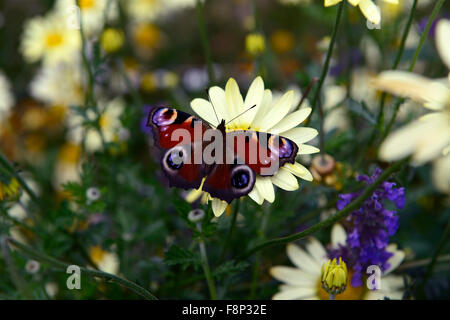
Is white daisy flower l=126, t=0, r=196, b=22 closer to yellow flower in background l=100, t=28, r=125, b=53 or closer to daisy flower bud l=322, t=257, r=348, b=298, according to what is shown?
yellow flower in background l=100, t=28, r=125, b=53

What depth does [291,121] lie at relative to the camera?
2.75ft

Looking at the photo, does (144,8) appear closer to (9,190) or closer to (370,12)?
(9,190)

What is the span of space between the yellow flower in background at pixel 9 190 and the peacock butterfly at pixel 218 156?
43 centimetres

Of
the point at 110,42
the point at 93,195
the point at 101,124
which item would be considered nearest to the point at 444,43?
the point at 93,195

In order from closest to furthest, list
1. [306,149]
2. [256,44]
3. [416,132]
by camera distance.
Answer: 1. [416,132]
2. [306,149]
3. [256,44]

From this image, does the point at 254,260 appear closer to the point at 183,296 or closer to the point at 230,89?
the point at 183,296

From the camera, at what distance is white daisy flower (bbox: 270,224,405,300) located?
974 mm

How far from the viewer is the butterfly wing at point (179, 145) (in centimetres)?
75

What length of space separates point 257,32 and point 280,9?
163cm

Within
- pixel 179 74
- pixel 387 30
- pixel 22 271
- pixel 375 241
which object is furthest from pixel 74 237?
pixel 179 74

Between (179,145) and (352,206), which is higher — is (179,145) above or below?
above

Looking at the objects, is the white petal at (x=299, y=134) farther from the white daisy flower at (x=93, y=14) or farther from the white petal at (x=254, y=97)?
the white daisy flower at (x=93, y=14)

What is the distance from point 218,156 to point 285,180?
12 centimetres

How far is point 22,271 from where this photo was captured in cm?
115
